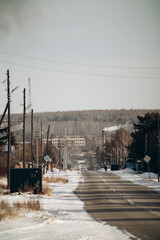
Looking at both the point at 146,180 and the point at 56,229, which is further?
the point at 146,180

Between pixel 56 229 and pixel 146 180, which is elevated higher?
pixel 56 229

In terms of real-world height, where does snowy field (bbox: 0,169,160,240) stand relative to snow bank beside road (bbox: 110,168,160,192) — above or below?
above

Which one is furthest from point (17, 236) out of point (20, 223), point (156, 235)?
point (156, 235)

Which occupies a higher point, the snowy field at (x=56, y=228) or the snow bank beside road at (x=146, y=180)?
the snowy field at (x=56, y=228)

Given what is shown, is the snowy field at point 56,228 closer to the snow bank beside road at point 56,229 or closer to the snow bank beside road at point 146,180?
the snow bank beside road at point 56,229

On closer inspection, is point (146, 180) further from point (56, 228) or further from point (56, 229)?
point (56, 229)

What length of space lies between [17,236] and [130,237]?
2999 mm

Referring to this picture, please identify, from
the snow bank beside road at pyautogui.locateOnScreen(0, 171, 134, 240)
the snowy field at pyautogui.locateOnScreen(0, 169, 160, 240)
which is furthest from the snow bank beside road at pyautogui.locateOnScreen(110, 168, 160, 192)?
the snow bank beside road at pyautogui.locateOnScreen(0, 171, 134, 240)

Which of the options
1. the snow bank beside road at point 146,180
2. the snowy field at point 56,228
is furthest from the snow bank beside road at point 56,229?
the snow bank beside road at point 146,180

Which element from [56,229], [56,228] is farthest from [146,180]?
[56,229]

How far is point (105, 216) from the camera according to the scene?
15883 millimetres

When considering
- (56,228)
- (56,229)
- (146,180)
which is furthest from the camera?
(146,180)

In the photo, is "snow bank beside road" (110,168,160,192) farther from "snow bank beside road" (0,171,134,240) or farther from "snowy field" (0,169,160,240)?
"snow bank beside road" (0,171,134,240)

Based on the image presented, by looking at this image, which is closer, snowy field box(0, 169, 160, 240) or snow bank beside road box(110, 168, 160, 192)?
snowy field box(0, 169, 160, 240)
